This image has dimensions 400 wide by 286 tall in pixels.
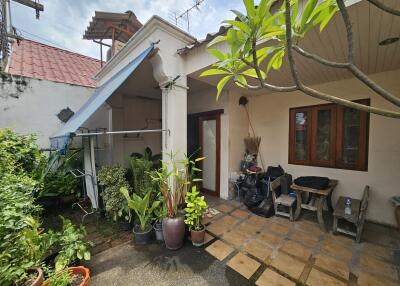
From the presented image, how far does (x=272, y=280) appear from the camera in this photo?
197cm

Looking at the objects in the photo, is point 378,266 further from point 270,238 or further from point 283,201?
point 283,201

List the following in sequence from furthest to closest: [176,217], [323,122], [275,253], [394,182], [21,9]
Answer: [21,9] < [323,122] < [394,182] < [176,217] < [275,253]

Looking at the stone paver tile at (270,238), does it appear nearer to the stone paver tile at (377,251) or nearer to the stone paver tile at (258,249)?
the stone paver tile at (258,249)

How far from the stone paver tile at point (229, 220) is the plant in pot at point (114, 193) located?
67.5 inches

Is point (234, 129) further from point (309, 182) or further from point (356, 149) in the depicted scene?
point (356, 149)

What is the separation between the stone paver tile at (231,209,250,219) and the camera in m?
3.50

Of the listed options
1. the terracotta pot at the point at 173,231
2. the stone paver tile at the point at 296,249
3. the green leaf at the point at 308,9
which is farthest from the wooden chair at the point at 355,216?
the green leaf at the point at 308,9

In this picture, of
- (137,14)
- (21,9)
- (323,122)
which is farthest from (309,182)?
(21,9)

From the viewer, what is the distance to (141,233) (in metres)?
2.63

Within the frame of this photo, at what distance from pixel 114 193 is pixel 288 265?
2765 millimetres

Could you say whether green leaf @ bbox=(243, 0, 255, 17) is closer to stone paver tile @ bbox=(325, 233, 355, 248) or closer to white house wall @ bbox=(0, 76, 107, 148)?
stone paver tile @ bbox=(325, 233, 355, 248)

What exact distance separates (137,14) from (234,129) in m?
4.45

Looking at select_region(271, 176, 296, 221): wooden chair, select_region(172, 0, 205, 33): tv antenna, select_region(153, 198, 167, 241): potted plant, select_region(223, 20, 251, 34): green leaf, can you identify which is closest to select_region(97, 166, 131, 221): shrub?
select_region(153, 198, 167, 241): potted plant

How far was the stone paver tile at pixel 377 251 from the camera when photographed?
2.34 m
